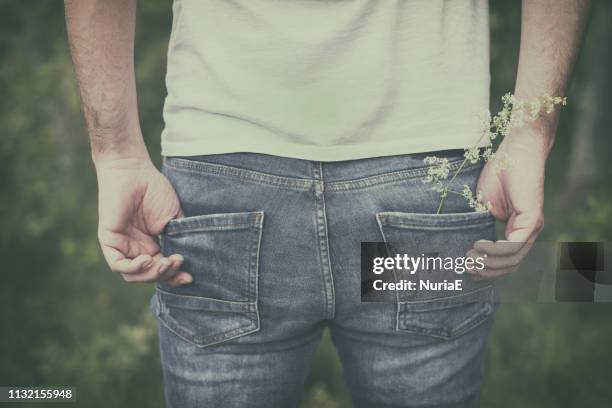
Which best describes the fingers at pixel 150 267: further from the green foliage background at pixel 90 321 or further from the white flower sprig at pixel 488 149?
the green foliage background at pixel 90 321

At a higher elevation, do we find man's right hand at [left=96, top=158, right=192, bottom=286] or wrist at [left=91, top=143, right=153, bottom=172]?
wrist at [left=91, top=143, right=153, bottom=172]

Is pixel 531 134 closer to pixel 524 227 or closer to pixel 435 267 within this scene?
pixel 524 227

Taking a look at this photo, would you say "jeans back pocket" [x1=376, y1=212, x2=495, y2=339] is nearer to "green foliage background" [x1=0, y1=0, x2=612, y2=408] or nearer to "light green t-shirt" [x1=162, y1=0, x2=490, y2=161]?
"light green t-shirt" [x1=162, y1=0, x2=490, y2=161]

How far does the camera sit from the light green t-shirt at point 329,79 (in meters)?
1.05

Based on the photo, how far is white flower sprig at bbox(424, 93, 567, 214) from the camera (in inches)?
41.9

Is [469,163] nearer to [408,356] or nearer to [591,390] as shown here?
[408,356]

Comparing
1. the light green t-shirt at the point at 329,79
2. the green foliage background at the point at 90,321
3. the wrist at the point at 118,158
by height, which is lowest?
the green foliage background at the point at 90,321

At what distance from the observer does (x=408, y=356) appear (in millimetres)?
1111

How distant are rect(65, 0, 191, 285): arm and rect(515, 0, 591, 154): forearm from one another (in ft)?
2.34

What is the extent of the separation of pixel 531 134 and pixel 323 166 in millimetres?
416

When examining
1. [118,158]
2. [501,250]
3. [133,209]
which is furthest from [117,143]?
[501,250]

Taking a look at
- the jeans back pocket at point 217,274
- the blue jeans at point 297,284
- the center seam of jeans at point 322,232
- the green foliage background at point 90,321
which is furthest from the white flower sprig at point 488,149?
the green foliage background at point 90,321

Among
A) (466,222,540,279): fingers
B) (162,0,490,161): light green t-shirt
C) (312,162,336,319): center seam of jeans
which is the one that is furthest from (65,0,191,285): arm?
(466,222,540,279): fingers

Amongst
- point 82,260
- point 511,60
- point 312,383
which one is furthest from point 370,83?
point 511,60
